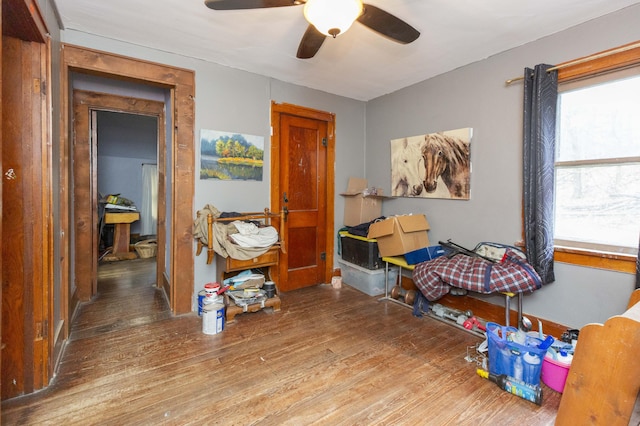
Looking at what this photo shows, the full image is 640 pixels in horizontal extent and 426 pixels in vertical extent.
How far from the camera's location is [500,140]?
269cm

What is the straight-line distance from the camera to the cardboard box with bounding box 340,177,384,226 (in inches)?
147

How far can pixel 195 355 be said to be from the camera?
2193mm

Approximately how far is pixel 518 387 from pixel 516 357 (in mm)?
167

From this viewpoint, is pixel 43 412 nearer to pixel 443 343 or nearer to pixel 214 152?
pixel 214 152

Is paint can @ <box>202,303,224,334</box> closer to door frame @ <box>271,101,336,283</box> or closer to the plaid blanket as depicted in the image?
door frame @ <box>271,101,336,283</box>

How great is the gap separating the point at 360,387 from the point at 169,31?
9.76 ft

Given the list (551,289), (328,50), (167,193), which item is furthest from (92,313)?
(551,289)

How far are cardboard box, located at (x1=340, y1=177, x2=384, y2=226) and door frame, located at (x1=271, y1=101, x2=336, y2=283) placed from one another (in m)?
0.21

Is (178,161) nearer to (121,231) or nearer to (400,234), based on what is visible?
(400,234)

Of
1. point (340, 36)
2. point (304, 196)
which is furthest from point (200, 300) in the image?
point (340, 36)

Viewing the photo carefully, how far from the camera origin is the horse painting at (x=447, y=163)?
2.96 m

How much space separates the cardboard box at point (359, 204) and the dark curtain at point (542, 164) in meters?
1.69

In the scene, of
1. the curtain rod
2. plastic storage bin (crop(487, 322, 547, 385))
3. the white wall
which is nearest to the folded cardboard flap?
the white wall

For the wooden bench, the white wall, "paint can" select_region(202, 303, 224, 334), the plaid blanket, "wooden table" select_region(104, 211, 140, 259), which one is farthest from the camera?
"wooden table" select_region(104, 211, 140, 259)
